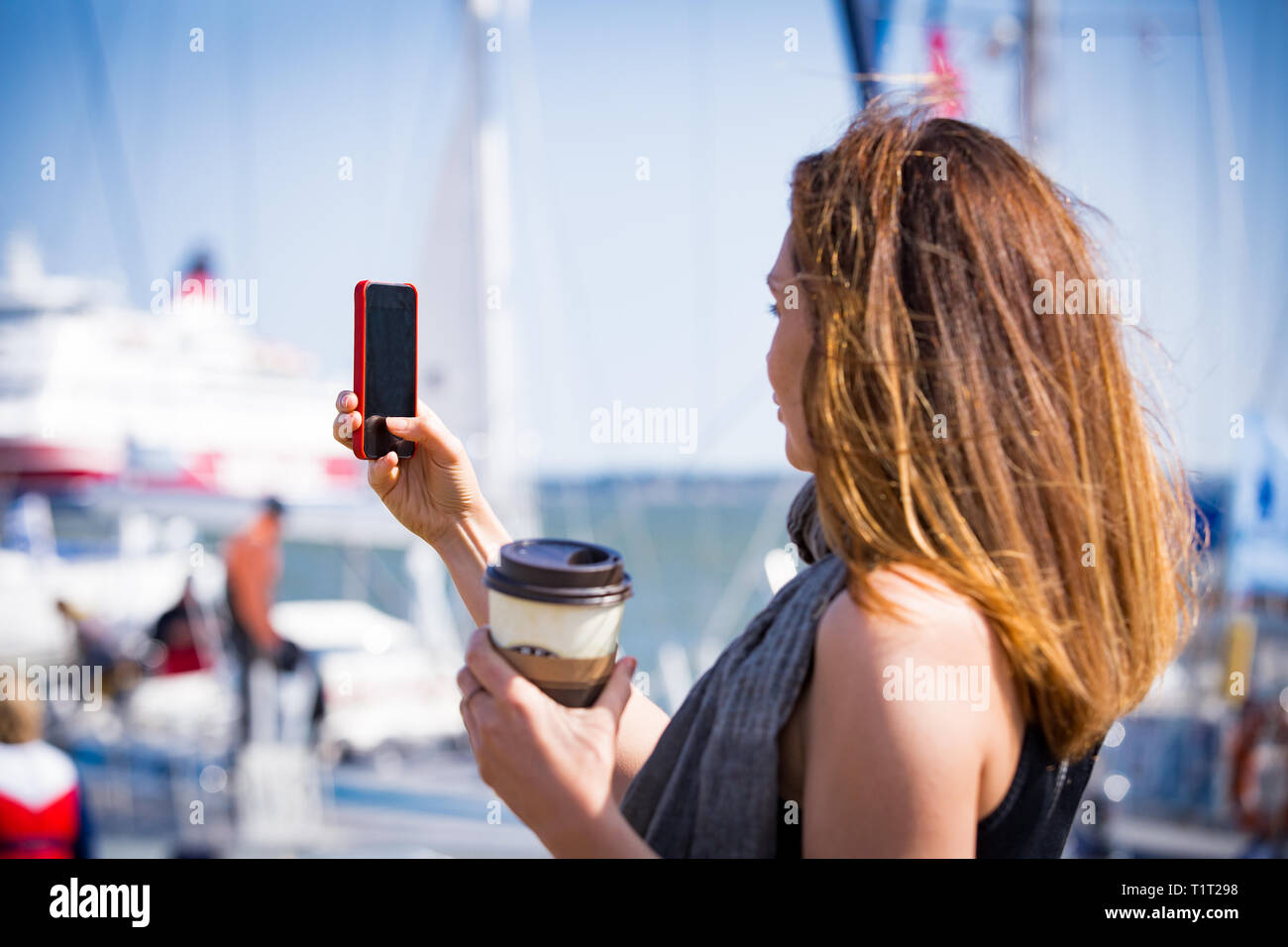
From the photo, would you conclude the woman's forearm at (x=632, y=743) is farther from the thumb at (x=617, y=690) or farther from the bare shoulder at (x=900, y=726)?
the bare shoulder at (x=900, y=726)

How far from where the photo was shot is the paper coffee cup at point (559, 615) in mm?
1080

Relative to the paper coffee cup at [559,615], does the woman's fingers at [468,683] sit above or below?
Result: below

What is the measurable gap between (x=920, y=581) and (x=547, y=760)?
43 centimetres

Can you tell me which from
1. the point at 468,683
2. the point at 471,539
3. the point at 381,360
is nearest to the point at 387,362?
the point at 381,360

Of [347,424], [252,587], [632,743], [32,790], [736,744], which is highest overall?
[347,424]

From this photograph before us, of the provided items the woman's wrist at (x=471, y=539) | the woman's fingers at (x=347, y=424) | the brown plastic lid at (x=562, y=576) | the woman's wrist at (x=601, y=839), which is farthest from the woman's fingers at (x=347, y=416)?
the woman's wrist at (x=601, y=839)

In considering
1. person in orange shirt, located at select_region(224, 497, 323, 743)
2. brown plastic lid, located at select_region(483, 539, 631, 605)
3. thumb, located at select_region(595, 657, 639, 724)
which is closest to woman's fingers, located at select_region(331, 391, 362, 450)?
brown plastic lid, located at select_region(483, 539, 631, 605)

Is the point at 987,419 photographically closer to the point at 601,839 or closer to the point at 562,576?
the point at 562,576

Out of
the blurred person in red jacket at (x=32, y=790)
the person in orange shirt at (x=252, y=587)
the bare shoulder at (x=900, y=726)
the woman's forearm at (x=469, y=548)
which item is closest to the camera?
the bare shoulder at (x=900, y=726)

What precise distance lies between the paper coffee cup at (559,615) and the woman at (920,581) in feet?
0.10

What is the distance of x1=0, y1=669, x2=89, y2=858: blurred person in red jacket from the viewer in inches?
129

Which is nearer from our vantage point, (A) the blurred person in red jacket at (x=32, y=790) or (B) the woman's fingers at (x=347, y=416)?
(B) the woman's fingers at (x=347, y=416)

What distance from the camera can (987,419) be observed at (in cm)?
108
